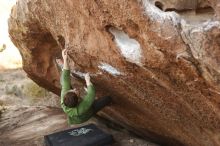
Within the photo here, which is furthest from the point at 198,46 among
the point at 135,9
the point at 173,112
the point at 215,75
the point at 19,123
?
the point at 19,123

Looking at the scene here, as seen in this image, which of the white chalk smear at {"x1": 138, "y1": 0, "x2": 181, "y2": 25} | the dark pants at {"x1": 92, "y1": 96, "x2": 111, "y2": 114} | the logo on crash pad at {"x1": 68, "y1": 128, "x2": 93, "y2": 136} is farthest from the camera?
the logo on crash pad at {"x1": 68, "y1": 128, "x2": 93, "y2": 136}

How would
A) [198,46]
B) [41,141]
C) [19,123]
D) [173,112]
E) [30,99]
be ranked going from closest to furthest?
1. [198,46]
2. [173,112]
3. [41,141]
4. [19,123]
5. [30,99]

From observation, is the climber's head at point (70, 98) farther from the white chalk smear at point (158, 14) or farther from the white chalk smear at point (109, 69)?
the white chalk smear at point (158, 14)

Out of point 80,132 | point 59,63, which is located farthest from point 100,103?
point 59,63

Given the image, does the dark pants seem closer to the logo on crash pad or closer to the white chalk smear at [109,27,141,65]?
the logo on crash pad

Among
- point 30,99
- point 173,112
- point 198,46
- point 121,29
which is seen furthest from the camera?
point 30,99

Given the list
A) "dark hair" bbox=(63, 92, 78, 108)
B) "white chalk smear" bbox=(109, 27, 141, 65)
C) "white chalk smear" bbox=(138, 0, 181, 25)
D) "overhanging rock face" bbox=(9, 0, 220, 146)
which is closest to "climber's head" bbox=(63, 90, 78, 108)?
"dark hair" bbox=(63, 92, 78, 108)

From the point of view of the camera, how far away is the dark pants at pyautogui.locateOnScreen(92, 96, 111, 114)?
615 cm

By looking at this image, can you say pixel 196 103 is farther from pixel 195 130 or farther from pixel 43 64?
pixel 43 64

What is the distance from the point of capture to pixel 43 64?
7.78 meters

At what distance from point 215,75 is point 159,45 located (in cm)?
59

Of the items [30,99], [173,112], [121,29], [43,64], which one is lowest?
[30,99]

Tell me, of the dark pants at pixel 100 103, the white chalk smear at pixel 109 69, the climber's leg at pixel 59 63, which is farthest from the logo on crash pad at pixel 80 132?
the white chalk smear at pixel 109 69

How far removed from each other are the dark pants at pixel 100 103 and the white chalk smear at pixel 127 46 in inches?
62.3
